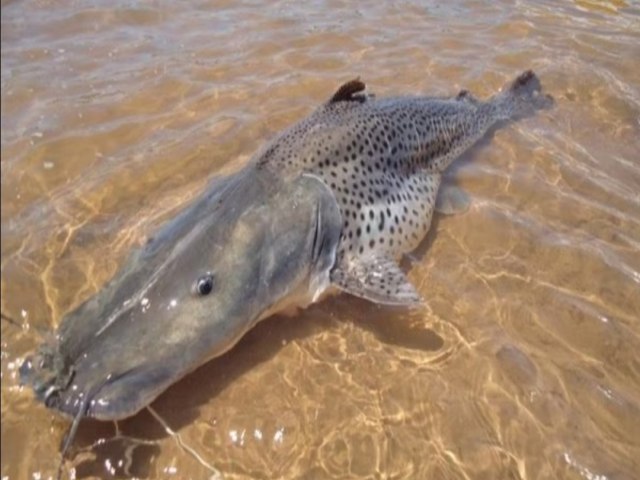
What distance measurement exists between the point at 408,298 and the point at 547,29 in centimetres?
589

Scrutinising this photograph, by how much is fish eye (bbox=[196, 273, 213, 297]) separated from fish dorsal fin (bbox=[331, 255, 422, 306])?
800mm

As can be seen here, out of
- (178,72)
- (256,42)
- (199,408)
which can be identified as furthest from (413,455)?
(256,42)

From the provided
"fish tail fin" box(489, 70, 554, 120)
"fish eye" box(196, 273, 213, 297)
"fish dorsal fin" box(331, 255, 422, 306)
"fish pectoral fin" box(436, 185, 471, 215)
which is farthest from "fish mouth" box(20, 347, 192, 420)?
"fish tail fin" box(489, 70, 554, 120)

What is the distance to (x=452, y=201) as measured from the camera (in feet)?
15.5

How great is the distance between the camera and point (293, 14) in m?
7.73

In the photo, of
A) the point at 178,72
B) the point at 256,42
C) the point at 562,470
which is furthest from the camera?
the point at 256,42

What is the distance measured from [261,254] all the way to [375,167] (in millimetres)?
1195

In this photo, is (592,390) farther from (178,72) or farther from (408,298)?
(178,72)

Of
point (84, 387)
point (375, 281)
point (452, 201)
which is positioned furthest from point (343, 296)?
point (84, 387)

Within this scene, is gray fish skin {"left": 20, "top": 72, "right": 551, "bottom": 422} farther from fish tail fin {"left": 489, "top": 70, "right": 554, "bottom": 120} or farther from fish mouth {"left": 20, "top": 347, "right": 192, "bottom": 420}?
fish tail fin {"left": 489, "top": 70, "right": 554, "bottom": 120}

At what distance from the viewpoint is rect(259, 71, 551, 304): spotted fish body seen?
374 centimetres

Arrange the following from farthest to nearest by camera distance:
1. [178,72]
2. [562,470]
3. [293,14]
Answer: [293,14] → [178,72] → [562,470]

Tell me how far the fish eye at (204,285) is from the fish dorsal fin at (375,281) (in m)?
0.80

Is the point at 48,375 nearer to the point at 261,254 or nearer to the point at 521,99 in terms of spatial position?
the point at 261,254
